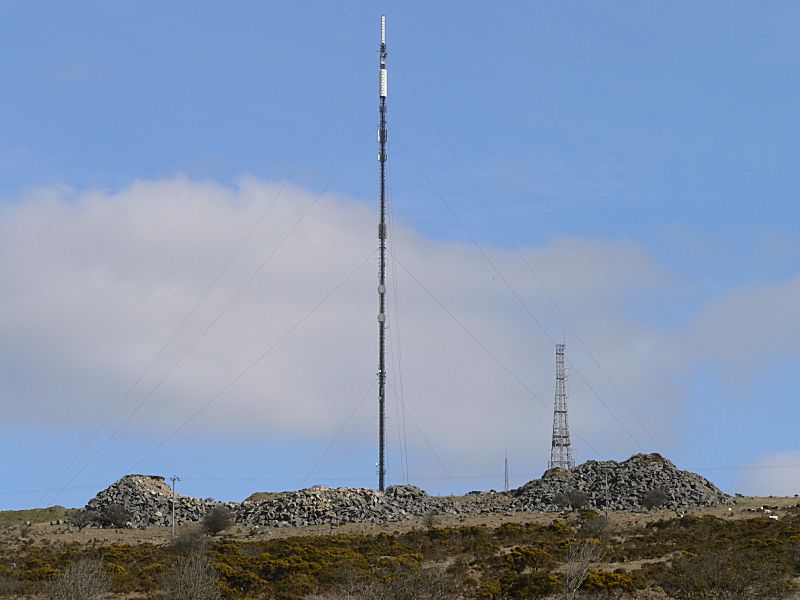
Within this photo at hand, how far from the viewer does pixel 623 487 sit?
271 ft

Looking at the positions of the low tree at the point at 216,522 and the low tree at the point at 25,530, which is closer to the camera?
the low tree at the point at 216,522

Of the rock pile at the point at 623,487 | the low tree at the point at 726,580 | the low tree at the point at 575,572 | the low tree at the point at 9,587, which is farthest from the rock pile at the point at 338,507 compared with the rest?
the low tree at the point at 726,580

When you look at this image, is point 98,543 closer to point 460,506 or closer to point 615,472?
point 460,506

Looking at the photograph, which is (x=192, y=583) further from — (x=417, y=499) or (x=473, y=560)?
(x=417, y=499)

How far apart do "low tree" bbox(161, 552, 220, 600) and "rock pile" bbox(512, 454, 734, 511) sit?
30949 mm

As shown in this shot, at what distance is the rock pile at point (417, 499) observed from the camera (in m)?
76.9

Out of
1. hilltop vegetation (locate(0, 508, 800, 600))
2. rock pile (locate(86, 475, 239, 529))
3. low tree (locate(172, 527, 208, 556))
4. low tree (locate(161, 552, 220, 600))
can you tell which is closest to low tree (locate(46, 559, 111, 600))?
hilltop vegetation (locate(0, 508, 800, 600))

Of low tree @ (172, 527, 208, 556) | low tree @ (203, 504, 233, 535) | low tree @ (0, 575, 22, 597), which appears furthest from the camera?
low tree @ (203, 504, 233, 535)

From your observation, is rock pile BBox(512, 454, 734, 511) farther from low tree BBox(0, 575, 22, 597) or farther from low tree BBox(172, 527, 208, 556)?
low tree BBox(0, 575, 22, 597)

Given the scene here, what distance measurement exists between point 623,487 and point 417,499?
13.2m

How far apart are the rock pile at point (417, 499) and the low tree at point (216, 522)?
3079 mm

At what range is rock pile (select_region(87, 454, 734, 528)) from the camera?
252 feet

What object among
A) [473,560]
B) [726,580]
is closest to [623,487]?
[473,560]

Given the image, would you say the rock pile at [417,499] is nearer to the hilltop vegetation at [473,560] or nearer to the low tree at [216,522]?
the low tree at [216,522]
